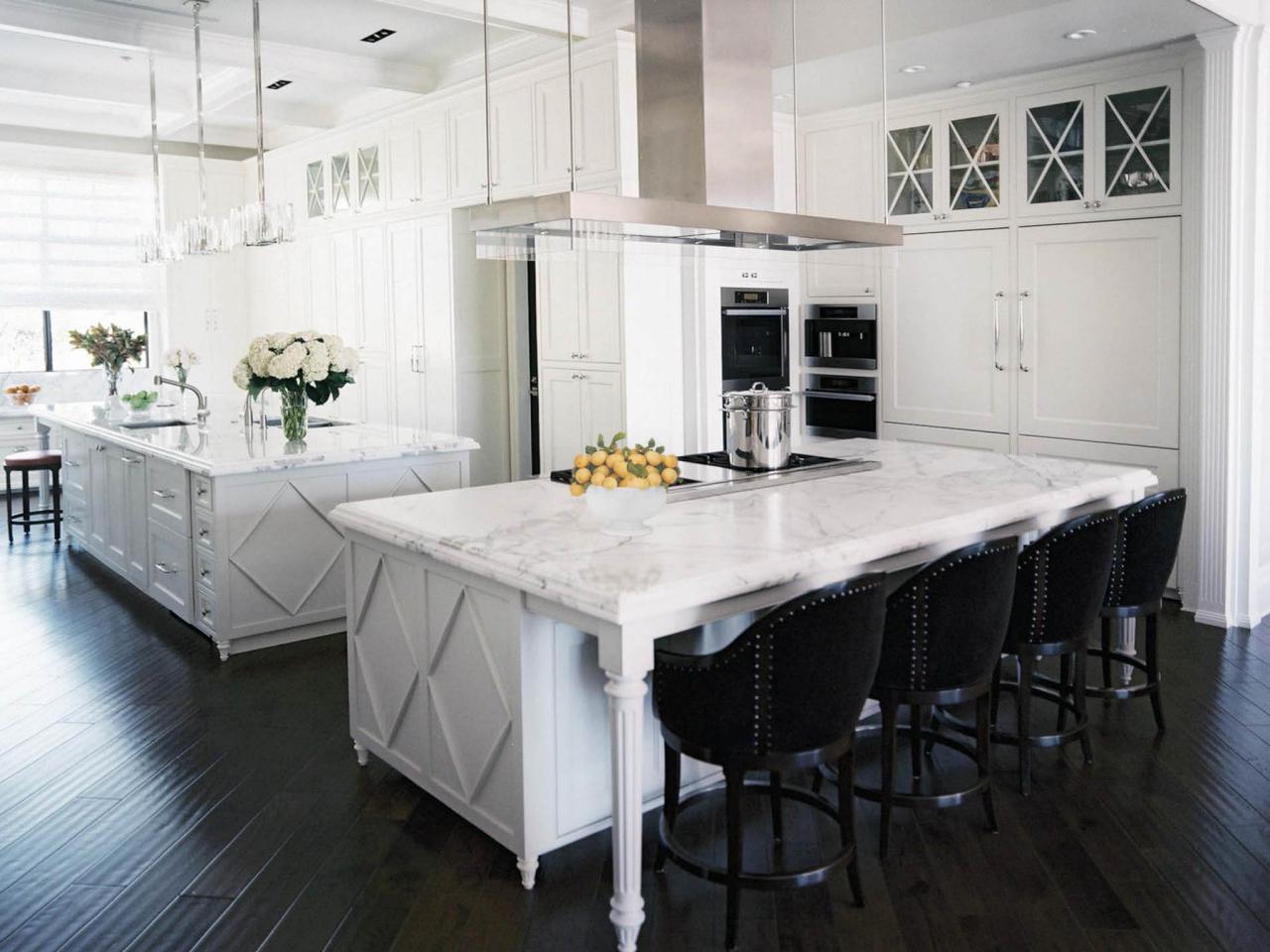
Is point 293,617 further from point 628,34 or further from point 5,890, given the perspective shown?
point 628,34

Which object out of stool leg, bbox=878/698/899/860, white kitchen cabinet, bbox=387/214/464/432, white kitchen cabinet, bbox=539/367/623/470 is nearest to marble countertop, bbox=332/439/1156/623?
stool leg, bbox=878/698/899/860

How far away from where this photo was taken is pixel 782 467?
12.7 ft

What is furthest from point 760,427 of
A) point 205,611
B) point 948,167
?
point 948,167

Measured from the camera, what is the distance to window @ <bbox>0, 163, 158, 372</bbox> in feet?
28.8

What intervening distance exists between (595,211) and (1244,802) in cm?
250

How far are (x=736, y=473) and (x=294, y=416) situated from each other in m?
2.36

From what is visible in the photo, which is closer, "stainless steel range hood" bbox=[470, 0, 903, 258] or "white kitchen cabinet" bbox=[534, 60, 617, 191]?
"stainless steel range hood" bbox=[470, 0, 903, 258]

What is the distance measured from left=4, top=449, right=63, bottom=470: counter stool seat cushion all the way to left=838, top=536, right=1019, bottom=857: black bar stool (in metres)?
6.25

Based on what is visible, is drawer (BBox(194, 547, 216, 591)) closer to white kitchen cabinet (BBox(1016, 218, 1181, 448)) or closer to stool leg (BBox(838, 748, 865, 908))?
stool leg (BBox(838, 748, 865, 908))

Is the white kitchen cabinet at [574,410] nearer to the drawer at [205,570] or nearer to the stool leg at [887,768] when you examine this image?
the drawer at [205,570]

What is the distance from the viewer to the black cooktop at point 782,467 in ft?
12.8

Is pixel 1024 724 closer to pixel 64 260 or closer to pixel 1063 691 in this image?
pixel 1063 691

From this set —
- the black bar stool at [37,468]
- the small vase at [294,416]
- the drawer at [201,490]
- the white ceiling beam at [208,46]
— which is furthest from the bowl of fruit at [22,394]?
the drawer at [201,490]

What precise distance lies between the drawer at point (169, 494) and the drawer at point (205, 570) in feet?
0.51
